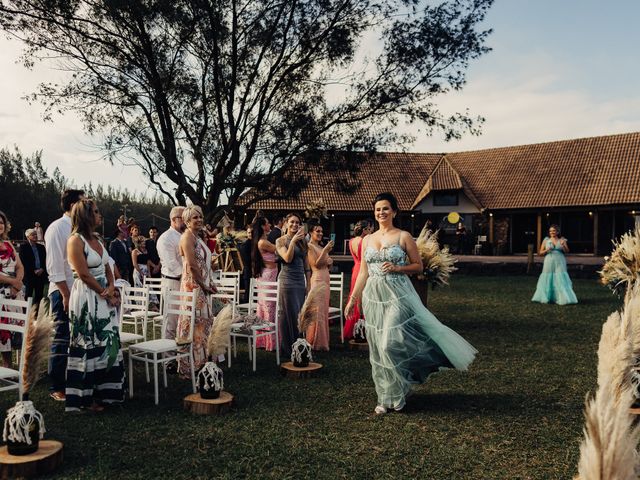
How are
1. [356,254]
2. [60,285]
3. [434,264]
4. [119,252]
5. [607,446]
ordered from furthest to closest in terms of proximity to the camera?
[119,252] < [434,264] < [356,254] < [60,285] < [607,446]

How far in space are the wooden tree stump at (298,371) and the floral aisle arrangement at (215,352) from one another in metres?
1.28

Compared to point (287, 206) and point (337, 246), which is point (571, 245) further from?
point (287, 206)

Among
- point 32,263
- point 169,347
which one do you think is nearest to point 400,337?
point 169,347

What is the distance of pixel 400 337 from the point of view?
4.90 m

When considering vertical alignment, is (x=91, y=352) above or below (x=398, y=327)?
below

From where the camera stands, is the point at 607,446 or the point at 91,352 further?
the point at 91,352

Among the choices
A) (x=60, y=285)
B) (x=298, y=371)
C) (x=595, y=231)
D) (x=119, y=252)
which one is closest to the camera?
(x=60, y=285)

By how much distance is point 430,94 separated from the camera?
489 inches

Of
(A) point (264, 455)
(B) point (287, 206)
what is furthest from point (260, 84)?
(B) point (287, 206)

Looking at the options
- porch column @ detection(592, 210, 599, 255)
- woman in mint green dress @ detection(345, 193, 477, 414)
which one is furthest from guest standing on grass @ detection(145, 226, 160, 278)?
porch column @ detection(592, 210, 599, 255)

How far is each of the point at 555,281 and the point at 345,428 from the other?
9756 mm

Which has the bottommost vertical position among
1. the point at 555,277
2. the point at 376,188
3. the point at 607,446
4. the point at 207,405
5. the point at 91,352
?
the point at 207,405

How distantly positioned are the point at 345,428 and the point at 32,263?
7.08 meters

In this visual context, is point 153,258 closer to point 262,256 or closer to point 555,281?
point 262,256
